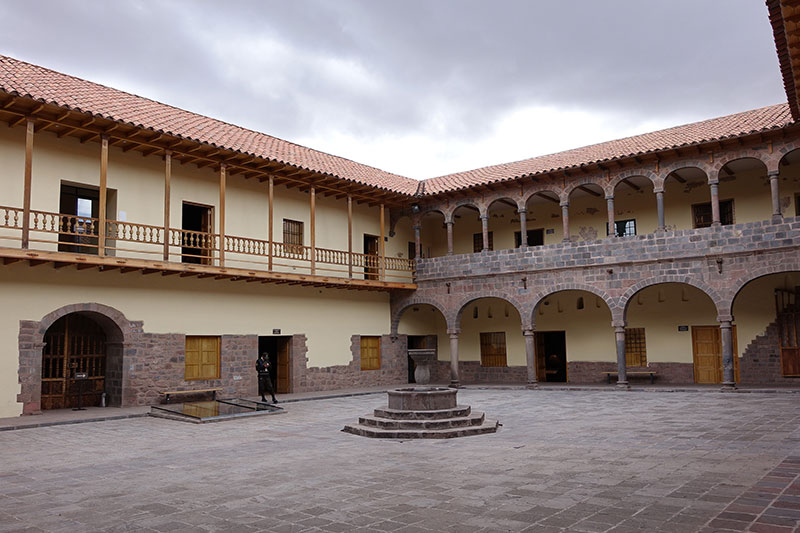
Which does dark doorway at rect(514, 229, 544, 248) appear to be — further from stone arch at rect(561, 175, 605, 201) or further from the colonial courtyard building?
stone arch at rect(561, 175, 605, 201)

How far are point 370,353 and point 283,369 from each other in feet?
11.3

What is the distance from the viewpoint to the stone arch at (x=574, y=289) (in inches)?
689

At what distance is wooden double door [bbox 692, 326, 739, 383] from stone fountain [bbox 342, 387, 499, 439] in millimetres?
10434

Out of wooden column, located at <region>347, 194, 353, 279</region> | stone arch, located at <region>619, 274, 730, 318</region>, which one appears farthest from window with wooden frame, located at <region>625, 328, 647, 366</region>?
wooden column, located at <region>347, 194, 353, 279</region>

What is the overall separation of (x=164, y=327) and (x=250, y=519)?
1070 centimetres

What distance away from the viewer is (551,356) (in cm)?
2209

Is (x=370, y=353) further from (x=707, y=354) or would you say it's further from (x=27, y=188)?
(x=27, y=188)

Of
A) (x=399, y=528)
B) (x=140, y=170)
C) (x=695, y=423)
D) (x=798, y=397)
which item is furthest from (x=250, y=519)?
(x=798, y=397)

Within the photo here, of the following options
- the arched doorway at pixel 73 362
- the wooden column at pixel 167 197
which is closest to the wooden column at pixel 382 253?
the wooden column at pixel 167 197

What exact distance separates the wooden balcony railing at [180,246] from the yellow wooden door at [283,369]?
2217 mm

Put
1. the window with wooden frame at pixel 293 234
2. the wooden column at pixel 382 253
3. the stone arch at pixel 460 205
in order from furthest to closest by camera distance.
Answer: the stone arch at pixel 460 205 → the wooden column at pixel 382 253 → the window with wooden frame at pixel 293 234

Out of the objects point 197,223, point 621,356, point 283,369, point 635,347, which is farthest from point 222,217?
point 635,347

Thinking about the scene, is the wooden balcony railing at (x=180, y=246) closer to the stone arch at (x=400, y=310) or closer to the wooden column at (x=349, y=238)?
the wooden column at (x=349, y=238)

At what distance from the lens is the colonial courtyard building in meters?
13.4
